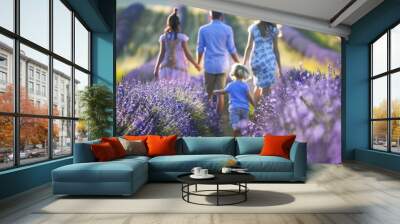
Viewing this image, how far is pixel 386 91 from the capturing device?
8.41 metres

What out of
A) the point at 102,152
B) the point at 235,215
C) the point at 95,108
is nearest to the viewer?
the point at 235,215

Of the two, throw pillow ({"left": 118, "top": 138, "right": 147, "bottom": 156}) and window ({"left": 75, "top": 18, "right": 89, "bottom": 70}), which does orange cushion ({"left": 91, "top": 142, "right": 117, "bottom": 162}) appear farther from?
window ({"left": 75, "top": 18, "right": 89, "bottom": 70})

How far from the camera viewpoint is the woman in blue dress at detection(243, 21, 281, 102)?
920 cm

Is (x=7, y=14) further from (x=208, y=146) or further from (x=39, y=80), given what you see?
(x=208, y=146)

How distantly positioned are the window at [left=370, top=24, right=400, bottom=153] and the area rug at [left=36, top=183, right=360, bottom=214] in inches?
145

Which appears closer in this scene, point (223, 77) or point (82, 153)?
point (82, 153)

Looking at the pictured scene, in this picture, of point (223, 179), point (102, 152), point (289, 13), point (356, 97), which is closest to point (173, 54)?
point (289, 13)

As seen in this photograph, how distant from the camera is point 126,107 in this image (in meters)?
8.91

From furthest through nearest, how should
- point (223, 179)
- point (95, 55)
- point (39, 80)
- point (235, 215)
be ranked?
1. point (95, 55)
2. point (39, 80)
3. point (223, 179)
4. point (235, 215)

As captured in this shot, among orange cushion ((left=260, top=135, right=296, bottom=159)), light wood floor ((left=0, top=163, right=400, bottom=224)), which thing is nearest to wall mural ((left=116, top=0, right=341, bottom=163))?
orange cushion ((left=260, top=135, right=296, bottom=159))

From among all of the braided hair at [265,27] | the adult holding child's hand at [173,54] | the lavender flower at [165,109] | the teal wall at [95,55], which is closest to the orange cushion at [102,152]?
the teal wall at [95,55]

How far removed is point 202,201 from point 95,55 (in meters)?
5.32

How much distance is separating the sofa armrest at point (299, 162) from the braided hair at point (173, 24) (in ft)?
14.5

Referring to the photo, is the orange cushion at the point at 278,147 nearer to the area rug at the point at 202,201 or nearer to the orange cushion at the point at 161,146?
the area rug at the point at 202,201
